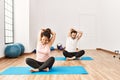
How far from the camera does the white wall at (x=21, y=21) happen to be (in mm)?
7227

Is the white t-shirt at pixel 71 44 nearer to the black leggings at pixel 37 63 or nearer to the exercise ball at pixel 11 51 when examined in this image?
the exercise ball at pixel 11 51

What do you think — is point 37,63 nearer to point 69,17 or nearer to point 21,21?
point 21,21

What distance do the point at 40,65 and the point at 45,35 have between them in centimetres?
59

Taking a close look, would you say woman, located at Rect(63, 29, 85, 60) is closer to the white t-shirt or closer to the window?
the white t-shirt

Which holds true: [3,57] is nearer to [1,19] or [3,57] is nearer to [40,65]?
[1,19]

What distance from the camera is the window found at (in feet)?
21.2

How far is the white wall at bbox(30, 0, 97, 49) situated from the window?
10.8 ft

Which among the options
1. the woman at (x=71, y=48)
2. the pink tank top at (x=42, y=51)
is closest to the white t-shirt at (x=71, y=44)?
the woman at (x=71, y=48)

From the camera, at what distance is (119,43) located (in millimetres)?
6742

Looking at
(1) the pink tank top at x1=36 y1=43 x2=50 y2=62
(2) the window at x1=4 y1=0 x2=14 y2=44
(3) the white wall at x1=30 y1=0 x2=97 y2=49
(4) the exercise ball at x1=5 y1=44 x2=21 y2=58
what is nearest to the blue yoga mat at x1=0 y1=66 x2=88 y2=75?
(1) the pink tank top at x1=36 y1=43 x2=50 y2=62

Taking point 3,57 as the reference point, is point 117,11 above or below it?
above

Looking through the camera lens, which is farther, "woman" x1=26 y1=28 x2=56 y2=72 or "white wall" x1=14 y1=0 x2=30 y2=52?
"white wall" x1=14 y1=0 x2=30 y2=52

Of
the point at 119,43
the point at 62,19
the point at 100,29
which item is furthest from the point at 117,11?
the point at 62,19

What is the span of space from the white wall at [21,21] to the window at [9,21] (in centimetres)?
14
